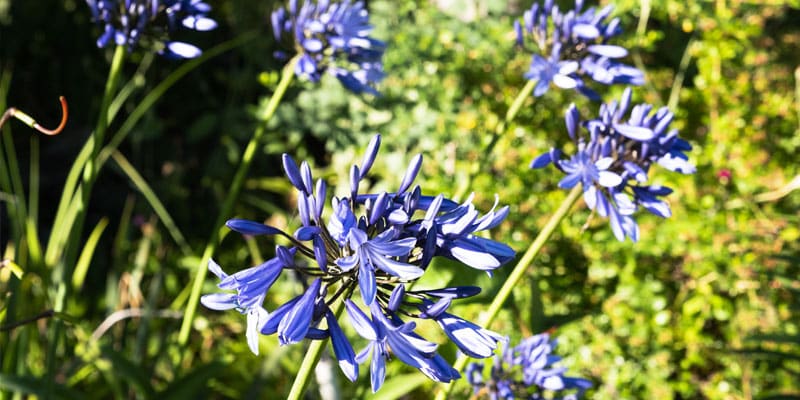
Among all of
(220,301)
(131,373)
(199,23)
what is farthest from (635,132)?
(131,373)

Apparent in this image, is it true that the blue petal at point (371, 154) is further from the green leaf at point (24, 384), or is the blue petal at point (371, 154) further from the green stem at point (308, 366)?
the green leaf at point (24, 384)

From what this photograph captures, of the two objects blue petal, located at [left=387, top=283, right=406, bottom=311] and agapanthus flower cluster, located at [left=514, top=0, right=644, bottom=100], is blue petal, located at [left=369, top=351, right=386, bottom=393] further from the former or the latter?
agapanthus flower cluster, located at [left=514, top=0, right=644, bottom=100]

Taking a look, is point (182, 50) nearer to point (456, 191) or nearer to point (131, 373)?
point (131, 373)

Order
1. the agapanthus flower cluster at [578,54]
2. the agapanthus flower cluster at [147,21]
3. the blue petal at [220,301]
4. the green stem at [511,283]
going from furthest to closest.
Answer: the agapanthus flower cluster at [578,54] → the agapanthus flower cluster at [147,21] → the green stem at [511,283] → the blue petal at [220,301]

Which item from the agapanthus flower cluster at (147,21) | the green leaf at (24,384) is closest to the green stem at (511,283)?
the agapanthus flower cluster at (147,21)

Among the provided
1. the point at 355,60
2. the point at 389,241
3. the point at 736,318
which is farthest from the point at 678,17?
the point at 389,241

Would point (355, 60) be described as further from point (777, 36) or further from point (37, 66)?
point (777, 36)
